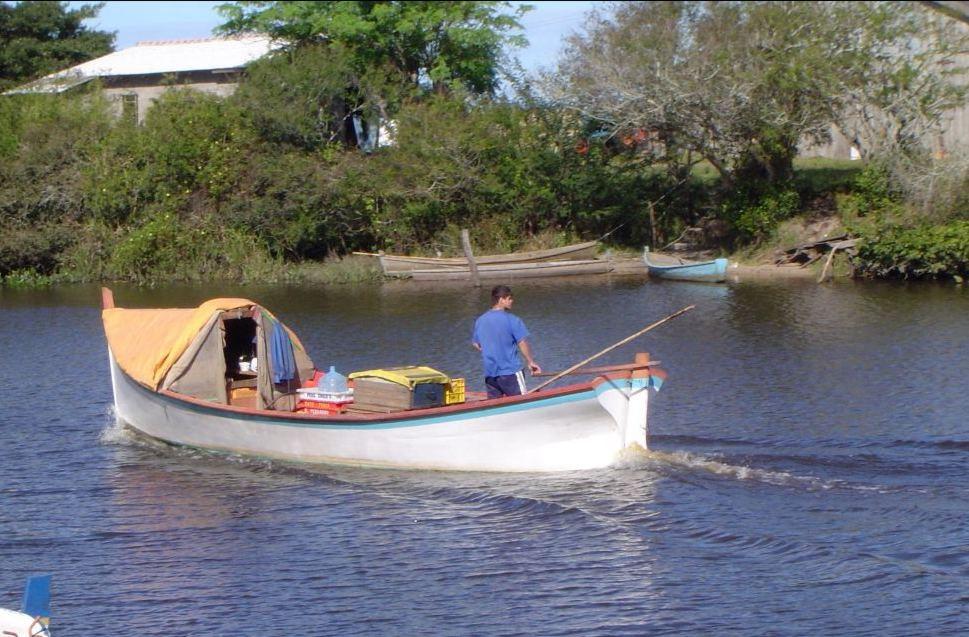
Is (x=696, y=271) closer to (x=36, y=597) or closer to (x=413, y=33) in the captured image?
(x=413, y=33)

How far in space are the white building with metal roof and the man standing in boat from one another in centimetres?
3206

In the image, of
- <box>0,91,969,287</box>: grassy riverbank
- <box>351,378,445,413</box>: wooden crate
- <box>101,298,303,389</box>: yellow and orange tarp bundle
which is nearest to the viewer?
<box>351,378,445,413</box>: wooden crate

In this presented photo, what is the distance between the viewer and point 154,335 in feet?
52.9

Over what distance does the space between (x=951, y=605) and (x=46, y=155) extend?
34.4 m

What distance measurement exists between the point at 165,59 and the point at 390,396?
38.1 m

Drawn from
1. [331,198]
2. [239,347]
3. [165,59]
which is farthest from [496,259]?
[165,59]

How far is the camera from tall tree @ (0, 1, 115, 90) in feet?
164

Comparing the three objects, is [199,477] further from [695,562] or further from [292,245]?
[292,245]

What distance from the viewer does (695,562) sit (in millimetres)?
10398

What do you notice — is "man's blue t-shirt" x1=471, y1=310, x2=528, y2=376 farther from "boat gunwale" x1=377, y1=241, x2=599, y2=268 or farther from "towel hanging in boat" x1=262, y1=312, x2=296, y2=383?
"boat gunwale" x1=377, y1=241, x2=599, y2=268

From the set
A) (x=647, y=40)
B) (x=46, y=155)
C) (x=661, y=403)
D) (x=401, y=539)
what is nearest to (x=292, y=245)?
(x=46, y=155)

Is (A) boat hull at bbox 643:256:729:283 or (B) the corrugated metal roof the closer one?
(A) boat hull at bbox 643:256:729:283

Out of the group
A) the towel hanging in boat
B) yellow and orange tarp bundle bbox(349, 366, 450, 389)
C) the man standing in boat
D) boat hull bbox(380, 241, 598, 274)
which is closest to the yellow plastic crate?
yellow and orange tarp bundle bbox(349, 366, 450, 389)

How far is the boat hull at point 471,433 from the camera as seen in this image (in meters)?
12.4
